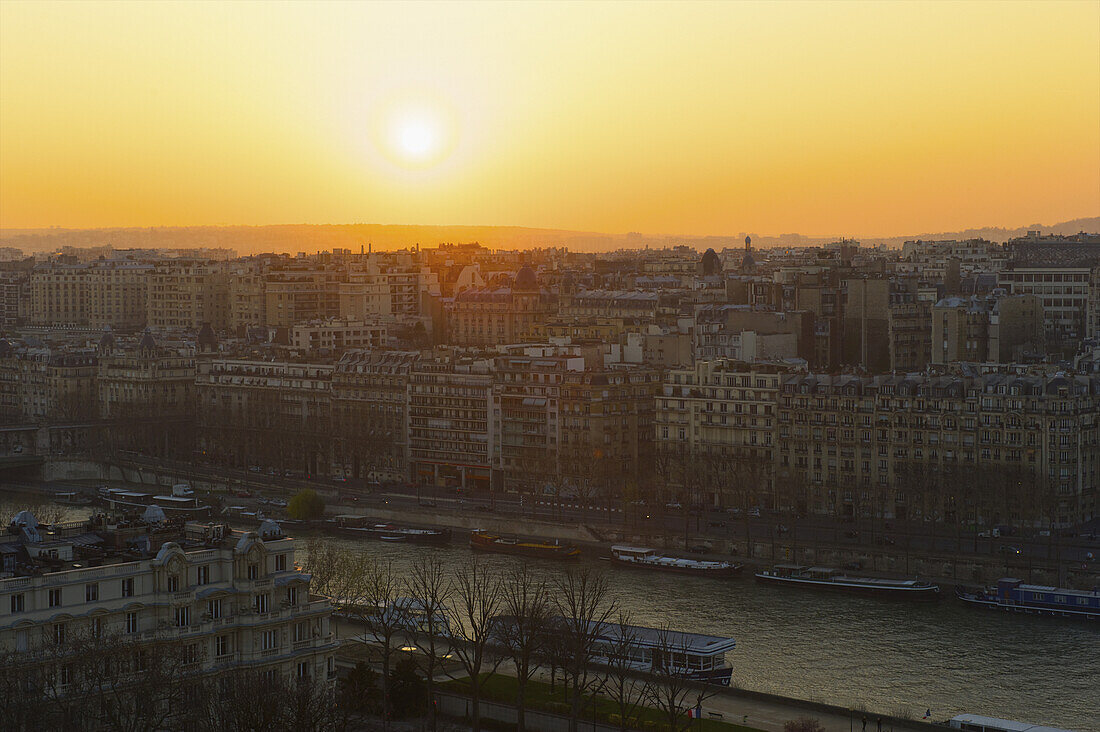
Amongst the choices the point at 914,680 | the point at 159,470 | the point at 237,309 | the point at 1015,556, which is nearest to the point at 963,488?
the point at 1015,556

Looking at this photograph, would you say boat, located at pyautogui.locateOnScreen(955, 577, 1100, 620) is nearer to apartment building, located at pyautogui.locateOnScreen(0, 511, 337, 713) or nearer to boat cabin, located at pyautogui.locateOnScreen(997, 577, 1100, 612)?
boat cabin, located at pyautogui.locateOnScreen(997, 577, 1100, 612)

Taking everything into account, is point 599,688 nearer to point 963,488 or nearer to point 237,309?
point 963,488

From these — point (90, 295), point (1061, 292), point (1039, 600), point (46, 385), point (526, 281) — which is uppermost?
point (526, 281)

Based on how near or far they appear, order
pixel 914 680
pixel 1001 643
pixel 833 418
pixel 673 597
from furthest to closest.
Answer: pixel 833 418 → pixel 673 597 → pixel 1001 643 → pixel 914 680

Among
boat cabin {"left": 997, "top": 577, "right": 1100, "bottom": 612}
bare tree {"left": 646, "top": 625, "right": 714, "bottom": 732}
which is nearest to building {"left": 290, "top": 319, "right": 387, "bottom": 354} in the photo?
boat cabin {"left": 997, "top": 577, "right": 1100, "bottom": 612}

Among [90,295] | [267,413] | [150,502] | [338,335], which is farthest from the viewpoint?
[90,295]

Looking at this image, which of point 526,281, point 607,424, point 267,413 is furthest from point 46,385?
point 526,281

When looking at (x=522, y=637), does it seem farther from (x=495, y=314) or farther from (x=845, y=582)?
(x=495, y=314)
